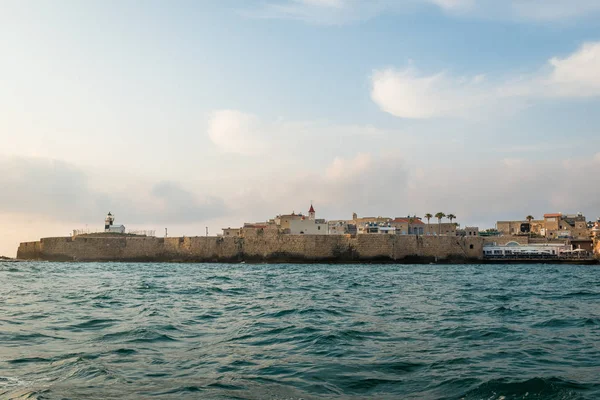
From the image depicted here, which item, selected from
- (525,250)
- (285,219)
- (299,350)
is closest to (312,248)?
(285,219)

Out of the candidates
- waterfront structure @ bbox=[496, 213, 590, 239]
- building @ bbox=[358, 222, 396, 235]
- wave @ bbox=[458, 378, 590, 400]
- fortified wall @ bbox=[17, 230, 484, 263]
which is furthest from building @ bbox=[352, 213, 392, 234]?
wave @ bbox=[458, 378, 590, 400]

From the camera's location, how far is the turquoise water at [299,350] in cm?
540

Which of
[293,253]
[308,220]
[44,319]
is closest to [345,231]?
[308,220]

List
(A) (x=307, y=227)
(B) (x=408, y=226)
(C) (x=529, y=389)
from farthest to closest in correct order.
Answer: (B) (x=408, y=226), (A) (x=307, y=227), (C) (x=529, y=389)

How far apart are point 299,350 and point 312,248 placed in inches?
1734

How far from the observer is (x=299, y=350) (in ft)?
24.5

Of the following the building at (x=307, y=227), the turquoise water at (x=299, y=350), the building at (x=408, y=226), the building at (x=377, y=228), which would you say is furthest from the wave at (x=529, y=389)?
the building at (x=408, y=226)

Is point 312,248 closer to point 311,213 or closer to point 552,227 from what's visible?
point 311,213

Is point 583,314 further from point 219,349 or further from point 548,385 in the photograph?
point 219,349

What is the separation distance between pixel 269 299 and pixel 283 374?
28.3ft

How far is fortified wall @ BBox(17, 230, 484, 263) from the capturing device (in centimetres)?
5116

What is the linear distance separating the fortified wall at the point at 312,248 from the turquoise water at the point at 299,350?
123ft

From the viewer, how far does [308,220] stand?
6019 centimetres

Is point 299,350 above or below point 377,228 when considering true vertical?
below
